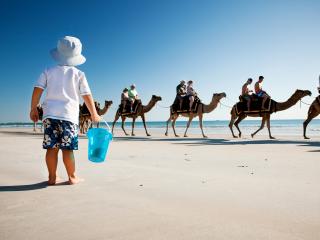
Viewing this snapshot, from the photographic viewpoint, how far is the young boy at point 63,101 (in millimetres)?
3285

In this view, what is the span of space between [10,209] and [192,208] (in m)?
1.33

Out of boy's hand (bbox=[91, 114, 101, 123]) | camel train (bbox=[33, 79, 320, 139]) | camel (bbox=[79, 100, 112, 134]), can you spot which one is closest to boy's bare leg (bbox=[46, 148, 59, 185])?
boy's hand (bbox=[91, 114, 101, 123])

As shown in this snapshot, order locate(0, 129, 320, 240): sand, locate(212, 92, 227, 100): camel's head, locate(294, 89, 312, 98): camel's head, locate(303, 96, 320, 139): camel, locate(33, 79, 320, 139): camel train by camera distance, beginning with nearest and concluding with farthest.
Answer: locate(0, 129, 320, 240): sand
locate(303, 96, 320, 139): camel
locate(294, 89, 312, 98): camel's head
locate(33, 79, 320, 139): camel train
locate(212, 92, 227, 100): camel's head

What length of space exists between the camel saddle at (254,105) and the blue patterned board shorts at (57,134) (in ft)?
45.2

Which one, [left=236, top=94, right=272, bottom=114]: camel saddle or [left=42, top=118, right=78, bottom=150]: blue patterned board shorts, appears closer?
[left=42, top=118, right=78, bottom=150]: blue patterned board shorts

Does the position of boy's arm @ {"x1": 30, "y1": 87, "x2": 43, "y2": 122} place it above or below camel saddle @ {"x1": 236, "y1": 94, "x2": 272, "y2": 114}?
below

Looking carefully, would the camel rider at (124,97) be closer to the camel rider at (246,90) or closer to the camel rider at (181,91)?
the camel rider at (181,91)

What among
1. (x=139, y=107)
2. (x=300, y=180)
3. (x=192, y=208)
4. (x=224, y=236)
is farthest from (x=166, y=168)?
(x=139, y=107)

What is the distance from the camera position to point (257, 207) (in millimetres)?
2332

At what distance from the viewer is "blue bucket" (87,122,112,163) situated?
3.53 meters

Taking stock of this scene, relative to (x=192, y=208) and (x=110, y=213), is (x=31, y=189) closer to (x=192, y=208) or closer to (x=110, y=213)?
(x=110, y=213)

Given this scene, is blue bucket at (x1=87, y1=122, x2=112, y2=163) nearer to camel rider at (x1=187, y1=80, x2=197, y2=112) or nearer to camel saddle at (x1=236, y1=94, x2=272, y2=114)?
camel saddle at (x1=236, y1=94, x2=272, y2=114)

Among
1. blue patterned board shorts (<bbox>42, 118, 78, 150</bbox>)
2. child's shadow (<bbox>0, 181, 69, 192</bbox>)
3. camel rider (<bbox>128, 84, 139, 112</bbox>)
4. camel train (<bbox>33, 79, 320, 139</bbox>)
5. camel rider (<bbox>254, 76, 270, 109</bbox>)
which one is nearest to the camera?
child's shadow (<bbox>0, 181, 69, 192</bbox>)

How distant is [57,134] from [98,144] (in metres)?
0.48
